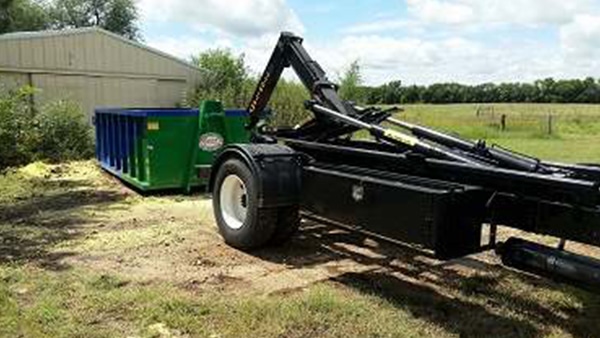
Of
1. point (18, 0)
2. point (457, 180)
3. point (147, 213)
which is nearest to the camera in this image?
point (457, 180)

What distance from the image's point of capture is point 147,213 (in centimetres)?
960

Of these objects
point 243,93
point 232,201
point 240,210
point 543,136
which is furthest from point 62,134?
point 543,136

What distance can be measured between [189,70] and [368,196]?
18544 millimetres

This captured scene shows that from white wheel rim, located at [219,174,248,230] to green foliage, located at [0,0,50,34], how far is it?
34.1 meters

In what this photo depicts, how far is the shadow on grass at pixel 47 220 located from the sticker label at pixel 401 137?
10.8 ft

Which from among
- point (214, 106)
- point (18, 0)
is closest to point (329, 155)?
point (214, 106)

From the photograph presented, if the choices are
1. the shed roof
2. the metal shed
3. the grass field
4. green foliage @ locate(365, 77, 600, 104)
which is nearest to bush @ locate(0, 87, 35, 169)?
the metal shed

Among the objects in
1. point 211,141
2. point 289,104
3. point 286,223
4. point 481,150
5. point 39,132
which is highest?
point 481,150

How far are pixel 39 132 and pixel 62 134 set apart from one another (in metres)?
0.57

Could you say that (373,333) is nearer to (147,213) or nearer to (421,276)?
(421,276)

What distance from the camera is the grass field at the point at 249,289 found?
509 cm

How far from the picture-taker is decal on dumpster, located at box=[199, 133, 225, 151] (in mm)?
11211

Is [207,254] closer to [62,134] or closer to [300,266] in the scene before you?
[300,266]

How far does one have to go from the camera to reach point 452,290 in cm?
601
